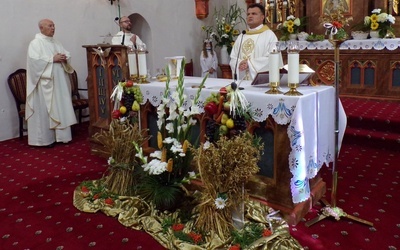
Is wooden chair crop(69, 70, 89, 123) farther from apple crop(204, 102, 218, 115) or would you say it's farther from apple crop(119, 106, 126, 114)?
apple crop(204, 102, 218, 115)

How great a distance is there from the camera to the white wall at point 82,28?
7.04 meters

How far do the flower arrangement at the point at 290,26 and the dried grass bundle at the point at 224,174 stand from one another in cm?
560

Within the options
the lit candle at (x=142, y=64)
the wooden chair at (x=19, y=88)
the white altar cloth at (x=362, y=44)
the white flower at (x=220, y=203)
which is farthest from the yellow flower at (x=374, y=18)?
the wooden chair at (x=19, y=88)

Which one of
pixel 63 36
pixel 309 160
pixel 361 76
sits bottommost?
pixel 309 160

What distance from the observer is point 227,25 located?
33.0 ft

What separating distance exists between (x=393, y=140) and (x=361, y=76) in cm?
235

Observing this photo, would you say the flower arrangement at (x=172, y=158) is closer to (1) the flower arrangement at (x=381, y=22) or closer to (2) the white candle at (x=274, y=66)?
(2) the white candle at (x=274, y=66)

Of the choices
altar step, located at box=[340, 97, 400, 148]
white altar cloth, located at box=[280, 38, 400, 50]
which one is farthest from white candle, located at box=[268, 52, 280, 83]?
white altar cloth, located at box=[280, 38, 400, 50]

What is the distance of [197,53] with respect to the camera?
10625 millimetres

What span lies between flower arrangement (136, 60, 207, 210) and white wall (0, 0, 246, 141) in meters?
4.40

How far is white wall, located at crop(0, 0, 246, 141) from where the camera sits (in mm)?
7039

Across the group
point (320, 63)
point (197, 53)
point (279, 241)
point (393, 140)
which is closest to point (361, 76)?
point (320, 63)

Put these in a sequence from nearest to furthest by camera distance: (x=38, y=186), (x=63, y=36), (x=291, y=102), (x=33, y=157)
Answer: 1. (x=291, y=102)
2. (x=38, y=186)
3. (x=33, y=157)
4. (x=63, y=36)

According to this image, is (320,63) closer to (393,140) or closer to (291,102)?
(393,140)
